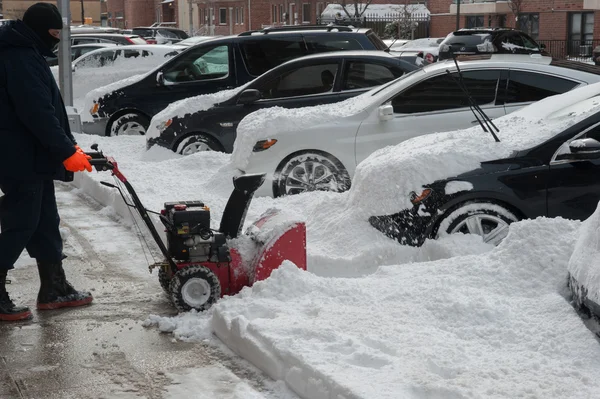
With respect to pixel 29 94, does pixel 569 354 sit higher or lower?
lower

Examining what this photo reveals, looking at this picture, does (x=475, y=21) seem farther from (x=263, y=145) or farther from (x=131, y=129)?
(x=263, y=145)

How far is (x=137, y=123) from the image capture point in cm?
1495

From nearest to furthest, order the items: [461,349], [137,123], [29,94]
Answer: [461,349], [29,94], [137,123]

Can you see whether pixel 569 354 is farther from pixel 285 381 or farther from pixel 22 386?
pixel 22 386

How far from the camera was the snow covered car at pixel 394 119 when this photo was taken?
966cm

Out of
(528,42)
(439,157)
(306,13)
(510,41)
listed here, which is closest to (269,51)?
(439,157)

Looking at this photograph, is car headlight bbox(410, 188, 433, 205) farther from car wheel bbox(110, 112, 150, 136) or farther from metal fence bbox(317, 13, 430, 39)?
metal fence bbox(317, 13, 430, 39)

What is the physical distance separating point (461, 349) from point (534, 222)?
1.59m

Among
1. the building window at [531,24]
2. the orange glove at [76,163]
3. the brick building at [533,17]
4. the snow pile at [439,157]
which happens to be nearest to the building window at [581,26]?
the brick building at [533,17]

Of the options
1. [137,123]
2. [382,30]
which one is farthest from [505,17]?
[137,123]

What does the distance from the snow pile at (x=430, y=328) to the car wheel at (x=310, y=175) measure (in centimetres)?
344

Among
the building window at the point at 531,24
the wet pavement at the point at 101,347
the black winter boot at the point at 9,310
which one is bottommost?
the wet pavement at the point at 101,347

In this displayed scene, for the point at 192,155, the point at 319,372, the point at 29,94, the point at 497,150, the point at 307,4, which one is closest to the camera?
the point at 319,372

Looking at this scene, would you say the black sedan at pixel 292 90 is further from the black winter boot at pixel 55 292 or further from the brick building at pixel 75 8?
the brick building at pixel 75 8
